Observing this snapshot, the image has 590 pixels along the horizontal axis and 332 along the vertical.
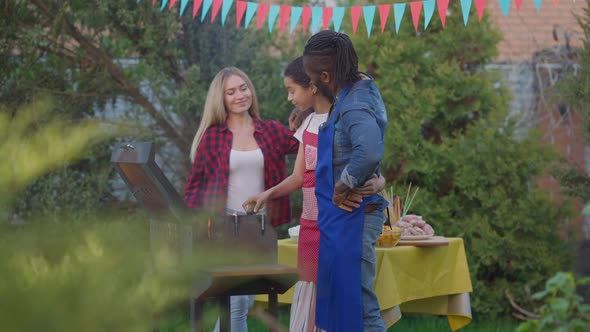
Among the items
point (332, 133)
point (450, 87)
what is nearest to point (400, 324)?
point (450, 87)

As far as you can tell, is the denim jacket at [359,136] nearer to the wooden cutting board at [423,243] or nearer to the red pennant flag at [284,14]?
the wooden cutting board at [423,243]

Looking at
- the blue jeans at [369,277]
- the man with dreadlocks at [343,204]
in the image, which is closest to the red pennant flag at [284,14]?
the man with dreadlocks at [343,204]

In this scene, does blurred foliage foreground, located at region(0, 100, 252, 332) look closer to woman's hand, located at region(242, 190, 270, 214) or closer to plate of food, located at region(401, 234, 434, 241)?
woman's hand, located at region(242, 190, 270, 214)

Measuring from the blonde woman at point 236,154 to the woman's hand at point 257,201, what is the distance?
253mm

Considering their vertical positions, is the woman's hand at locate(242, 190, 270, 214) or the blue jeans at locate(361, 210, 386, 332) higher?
the woman's hand at locate(242, 190, 270, 214)

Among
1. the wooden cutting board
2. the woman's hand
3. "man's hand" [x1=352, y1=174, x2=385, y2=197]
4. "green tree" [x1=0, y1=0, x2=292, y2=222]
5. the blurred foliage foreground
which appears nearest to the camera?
the blurred foliage foreground

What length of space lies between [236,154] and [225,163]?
7cm

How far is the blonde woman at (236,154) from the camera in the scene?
394cm

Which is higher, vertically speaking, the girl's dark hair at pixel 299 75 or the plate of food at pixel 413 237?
the girl's dark hair at pixel 299 75

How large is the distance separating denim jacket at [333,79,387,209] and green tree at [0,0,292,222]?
3368 millimetres

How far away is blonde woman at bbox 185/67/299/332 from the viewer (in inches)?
155

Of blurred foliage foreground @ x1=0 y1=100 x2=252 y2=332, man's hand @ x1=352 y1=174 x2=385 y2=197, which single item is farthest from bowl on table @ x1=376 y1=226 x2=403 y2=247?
blurred foliage foreground @ x1=0 y1=100 x2=252 y2=332

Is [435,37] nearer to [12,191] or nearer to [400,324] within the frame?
[400,324]

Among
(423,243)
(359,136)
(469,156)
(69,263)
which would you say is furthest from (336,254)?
(469,156)
